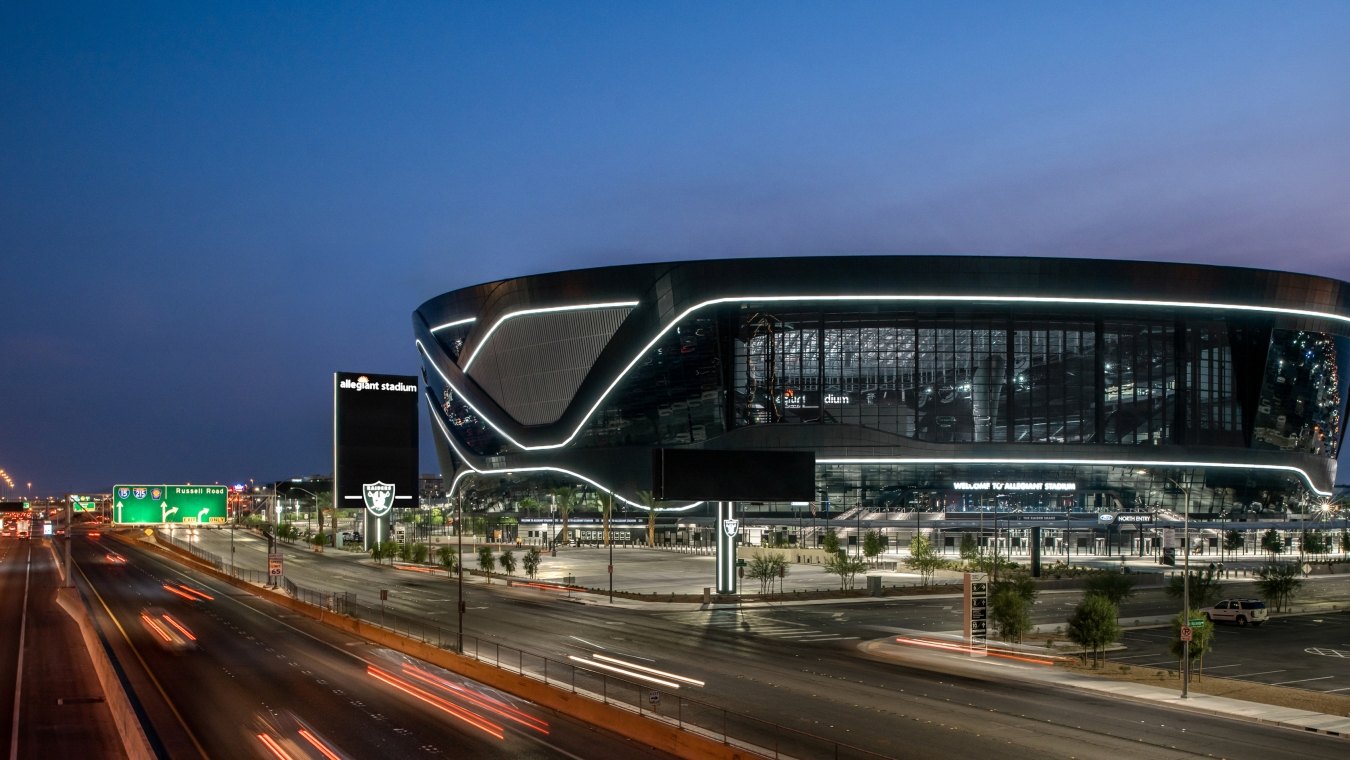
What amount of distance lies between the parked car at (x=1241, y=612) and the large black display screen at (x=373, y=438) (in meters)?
68.3

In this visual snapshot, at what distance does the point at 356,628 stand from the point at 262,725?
22.0 metres

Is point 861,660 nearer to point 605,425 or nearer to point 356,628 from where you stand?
point 356,628

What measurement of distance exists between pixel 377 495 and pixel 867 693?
75.7 m

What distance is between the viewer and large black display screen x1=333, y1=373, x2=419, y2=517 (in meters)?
102

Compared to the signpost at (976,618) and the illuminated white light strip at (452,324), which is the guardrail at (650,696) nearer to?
the signpost at (976,618)

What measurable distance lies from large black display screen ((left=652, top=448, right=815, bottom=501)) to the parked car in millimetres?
24747

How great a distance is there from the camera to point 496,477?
555ft

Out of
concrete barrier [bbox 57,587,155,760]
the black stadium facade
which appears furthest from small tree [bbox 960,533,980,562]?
concrete barrier [bbox 57,587,155,760]

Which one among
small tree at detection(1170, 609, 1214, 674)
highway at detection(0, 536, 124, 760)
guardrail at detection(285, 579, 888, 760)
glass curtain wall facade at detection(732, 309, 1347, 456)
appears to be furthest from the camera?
glass curtain wall facade at detection(732, 309, 1347, 456)

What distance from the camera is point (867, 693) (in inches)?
1438

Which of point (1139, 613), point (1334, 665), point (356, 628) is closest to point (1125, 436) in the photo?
point (1139, 613)

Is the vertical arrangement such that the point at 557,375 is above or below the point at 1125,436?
above

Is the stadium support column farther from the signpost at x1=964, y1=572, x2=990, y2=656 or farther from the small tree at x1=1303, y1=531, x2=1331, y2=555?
the small tree at x1=1303, y1=531, x2=1331, y2=555

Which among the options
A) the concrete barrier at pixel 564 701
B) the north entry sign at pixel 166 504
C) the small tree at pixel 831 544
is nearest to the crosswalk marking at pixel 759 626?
the concrete barrier at pixel 564 701
